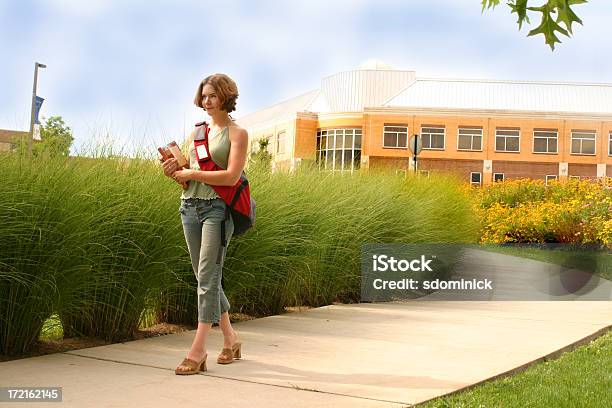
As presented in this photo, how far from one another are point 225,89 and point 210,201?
2.20 ft

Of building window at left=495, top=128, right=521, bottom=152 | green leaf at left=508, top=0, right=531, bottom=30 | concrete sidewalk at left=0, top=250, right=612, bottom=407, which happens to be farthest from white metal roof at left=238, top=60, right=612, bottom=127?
green leaf at left=508, top=0, right=531, bottom=30

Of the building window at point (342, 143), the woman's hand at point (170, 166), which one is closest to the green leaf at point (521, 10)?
the woman's hand at point (170, 166)

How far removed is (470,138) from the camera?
194 ft

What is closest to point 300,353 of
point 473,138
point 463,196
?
point 463,196

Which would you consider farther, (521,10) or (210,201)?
(210,201)

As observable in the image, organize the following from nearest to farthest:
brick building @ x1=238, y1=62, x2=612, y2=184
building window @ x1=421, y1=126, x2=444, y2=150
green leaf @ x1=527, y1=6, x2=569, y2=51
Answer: green leaf @ x1=527, y1=6, x2=569, y2=51 → brick building @ x1=238, y1=62, x2=612, y2=184 → building window @ x1=421, y1=126, x2=444, y2=150

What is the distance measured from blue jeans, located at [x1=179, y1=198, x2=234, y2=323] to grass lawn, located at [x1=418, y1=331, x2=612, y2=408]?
139cm

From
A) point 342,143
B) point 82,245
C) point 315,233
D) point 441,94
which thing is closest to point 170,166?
point 82,245

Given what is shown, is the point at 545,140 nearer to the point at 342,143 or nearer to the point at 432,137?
the point at 432,137

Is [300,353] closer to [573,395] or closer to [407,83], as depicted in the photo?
[573,395]

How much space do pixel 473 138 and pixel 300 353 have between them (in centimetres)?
5483

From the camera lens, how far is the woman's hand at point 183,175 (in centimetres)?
488

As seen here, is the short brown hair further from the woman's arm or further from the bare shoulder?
the woman's arm

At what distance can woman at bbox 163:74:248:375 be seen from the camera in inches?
193
